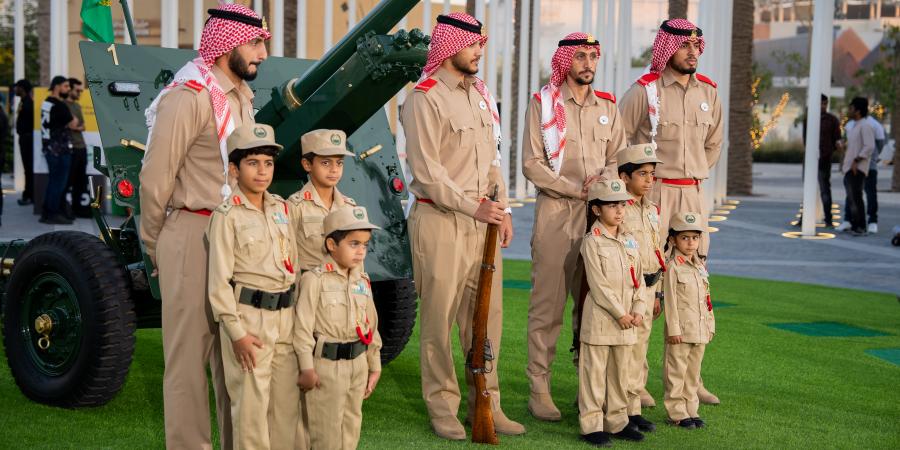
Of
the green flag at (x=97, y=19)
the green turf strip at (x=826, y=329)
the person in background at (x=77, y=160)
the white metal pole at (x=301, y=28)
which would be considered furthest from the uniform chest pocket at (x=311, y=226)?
the person in background at (x=77, y=160)

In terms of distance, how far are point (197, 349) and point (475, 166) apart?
1.72 meters

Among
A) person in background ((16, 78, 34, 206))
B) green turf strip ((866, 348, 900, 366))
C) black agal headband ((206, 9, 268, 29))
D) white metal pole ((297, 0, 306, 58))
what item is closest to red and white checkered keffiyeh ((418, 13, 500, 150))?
black agal headband ((206, 9, 268, 29))

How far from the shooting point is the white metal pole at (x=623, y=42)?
18.3 meters

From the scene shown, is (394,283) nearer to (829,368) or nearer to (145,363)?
(145,363)

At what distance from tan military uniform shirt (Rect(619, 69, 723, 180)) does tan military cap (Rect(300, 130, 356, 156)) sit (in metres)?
2.24

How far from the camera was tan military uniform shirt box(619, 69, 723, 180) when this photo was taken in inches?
254

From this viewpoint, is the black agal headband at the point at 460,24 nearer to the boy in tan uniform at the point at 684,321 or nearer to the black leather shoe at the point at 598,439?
the boy in tan uniform at the point at 684,321

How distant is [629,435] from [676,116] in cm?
180

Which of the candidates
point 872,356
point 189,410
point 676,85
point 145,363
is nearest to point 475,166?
point 676,85

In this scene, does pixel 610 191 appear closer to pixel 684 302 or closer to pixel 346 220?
pixel 684 302

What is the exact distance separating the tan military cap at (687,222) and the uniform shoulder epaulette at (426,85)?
4.65ft

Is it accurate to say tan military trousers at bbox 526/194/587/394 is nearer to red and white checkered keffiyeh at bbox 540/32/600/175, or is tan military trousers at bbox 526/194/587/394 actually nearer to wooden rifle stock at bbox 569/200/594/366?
wooden rifle stock at bbox 569/200/594/366

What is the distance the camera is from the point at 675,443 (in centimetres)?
567

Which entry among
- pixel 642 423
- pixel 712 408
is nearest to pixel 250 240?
pixel 642 423
